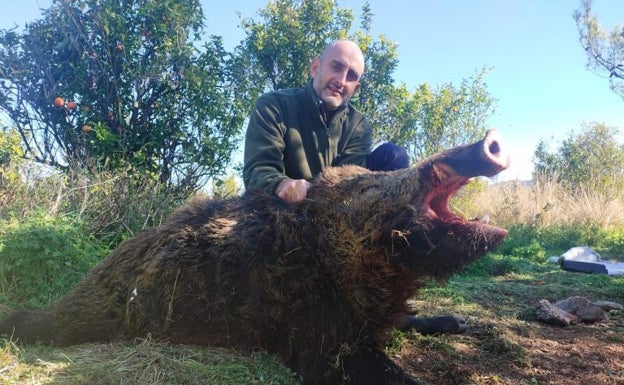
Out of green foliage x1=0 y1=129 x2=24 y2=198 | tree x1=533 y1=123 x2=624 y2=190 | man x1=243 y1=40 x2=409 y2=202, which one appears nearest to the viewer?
man x1=243 y1=40 x2=409 y2=202

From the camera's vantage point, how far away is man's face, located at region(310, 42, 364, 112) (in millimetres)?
3615

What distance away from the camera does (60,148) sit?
654 centimetres

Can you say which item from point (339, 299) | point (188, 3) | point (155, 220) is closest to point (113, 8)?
point (188, 3)

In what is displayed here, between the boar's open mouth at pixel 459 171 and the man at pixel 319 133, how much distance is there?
99cm

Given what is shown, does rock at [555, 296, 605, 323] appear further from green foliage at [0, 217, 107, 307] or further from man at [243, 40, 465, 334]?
green foliage at [0, 217, 107, 307]

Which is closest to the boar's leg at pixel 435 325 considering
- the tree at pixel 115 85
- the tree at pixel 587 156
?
the tree at pixel 115 85

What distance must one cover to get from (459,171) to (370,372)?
1.12 metres

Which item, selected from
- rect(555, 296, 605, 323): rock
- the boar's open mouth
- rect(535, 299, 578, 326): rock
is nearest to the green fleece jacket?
the boar's open mouth

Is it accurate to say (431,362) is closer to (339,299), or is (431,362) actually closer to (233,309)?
(339,299)

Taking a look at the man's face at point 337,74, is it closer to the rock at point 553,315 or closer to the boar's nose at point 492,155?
the boar's nose at point 492,155

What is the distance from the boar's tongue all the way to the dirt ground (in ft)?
3.43

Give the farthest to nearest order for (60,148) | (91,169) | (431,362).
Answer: (60,148) < (91,169) < (431,362)

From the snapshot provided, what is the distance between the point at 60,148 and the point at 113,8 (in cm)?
206

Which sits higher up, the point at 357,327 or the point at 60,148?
the point at 60,148
